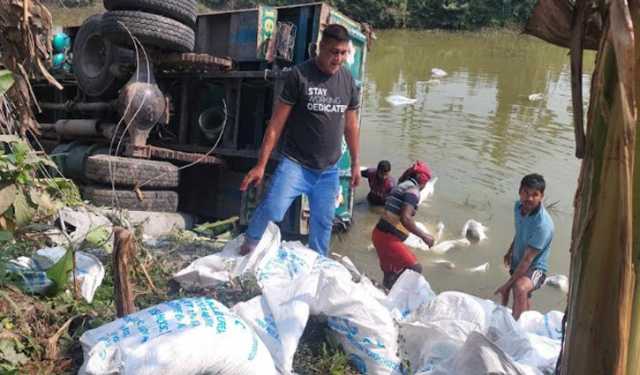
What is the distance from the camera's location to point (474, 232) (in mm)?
5656

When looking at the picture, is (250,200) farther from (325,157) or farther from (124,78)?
(124,78)

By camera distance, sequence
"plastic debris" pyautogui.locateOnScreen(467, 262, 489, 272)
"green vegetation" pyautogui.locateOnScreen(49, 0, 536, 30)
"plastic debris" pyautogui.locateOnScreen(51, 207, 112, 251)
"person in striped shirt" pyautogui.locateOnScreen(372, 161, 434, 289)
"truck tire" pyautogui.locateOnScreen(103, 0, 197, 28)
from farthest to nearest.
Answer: "green vegetation" pyautogui.locateOnScreen(49, 0, 536, 30) < "plastic debris" pyautogui.locateOnScreen(467, 262, 489, 272) < "truck tire" pyautogui.locateOnScreen(103, 0, 197, 28) < "person in striped shirt" pyautogui.locateOnScreen(372, 161, 434, 289) < "plastic debris" pyautogui.locateOnScreen(51, 207, 112, 251)

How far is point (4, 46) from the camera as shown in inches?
89.1

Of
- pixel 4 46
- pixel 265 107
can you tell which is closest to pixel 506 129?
pixel 265 107

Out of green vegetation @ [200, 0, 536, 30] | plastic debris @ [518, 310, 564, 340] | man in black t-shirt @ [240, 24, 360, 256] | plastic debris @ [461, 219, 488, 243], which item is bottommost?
plastic debris @ [461, 219, 488, 243]

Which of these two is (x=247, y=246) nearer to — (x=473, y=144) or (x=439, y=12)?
(x=473, y=144)

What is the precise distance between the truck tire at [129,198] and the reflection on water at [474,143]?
1.80m

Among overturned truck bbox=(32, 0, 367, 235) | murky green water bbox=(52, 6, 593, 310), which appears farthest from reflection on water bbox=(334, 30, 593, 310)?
overturned truck bbox=(32, 0, 367, 235)

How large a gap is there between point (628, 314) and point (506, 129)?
1002 centimetres

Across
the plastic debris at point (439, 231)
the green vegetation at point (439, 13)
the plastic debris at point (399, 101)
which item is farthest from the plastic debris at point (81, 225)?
the green vegetation at point (439, 13)

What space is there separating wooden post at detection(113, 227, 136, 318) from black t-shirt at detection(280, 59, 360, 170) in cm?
153

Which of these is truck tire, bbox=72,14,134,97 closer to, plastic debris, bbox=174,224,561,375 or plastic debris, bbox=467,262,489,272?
plastic debris, bbox=174,224,561,375

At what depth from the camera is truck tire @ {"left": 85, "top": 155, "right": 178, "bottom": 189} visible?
4.27m

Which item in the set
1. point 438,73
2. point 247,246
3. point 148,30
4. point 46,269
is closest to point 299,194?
point 247,246
